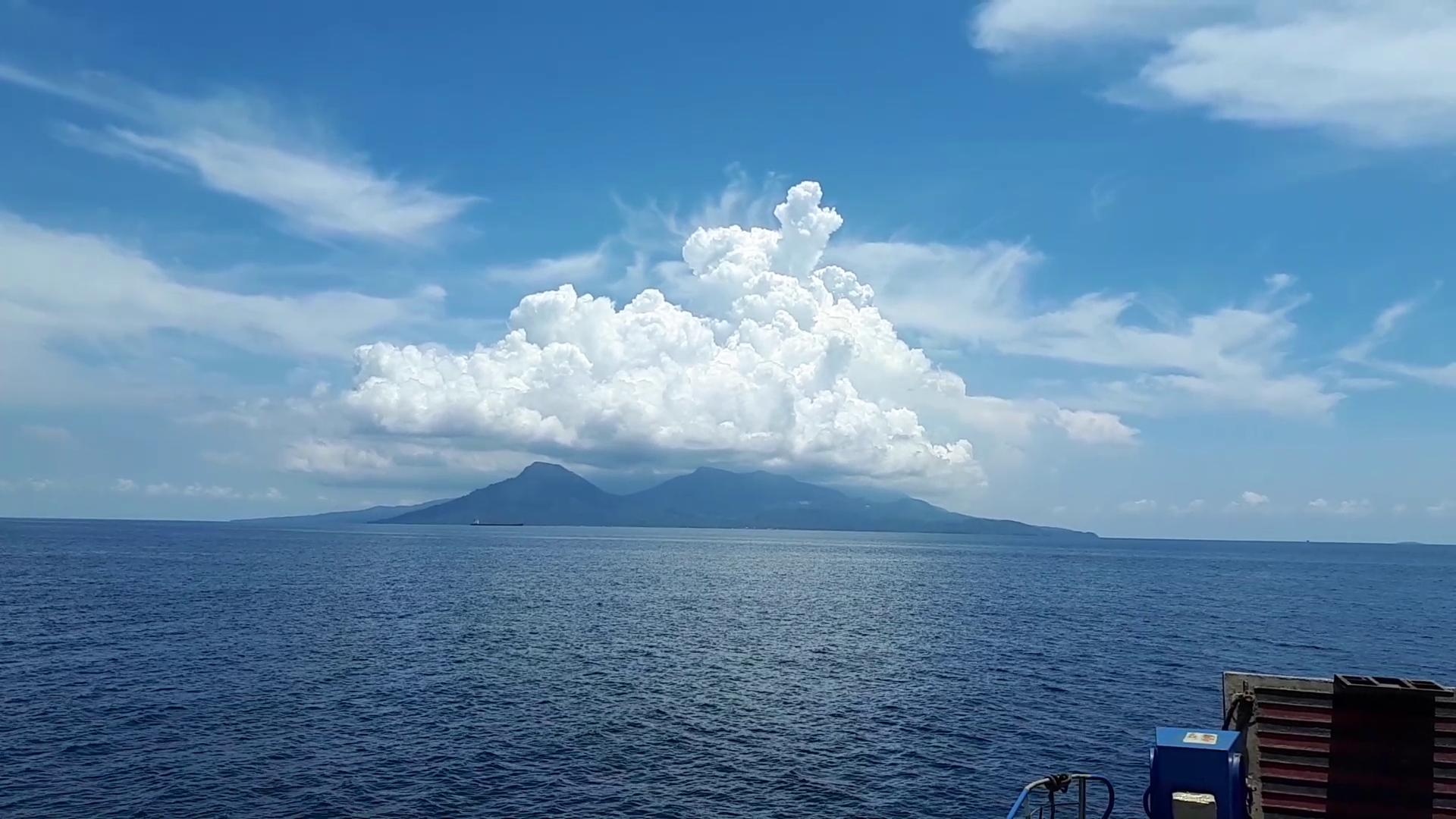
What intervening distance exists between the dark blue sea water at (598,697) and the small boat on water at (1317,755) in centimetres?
2486

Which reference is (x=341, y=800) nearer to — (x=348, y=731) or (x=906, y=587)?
(x=348, y=731)

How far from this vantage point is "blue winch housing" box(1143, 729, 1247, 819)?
18.9 m

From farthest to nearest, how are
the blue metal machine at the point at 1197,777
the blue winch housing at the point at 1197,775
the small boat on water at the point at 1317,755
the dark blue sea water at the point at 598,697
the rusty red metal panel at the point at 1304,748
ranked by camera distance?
the dark blue sea water at the point at 598,697 → the rusty red metal panel at the point at 1304,748 → the small boat on water at the point at 1317,755 → the blue winch housing at the point at 1197,775 → the blue metal machine at the point at 1197,777

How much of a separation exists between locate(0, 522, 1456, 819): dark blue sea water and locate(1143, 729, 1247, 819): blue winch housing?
27352 mm

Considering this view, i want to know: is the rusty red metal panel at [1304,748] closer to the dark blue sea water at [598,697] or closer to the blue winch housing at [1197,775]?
the blue winch housing at [1197,775]

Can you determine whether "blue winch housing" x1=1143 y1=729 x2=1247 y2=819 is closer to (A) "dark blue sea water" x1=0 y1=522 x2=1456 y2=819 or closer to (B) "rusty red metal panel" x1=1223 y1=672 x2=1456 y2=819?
(B) "rusty red metal panel" x1=1223 y1=672 x2=1456 y2=819

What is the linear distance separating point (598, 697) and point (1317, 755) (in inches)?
2062

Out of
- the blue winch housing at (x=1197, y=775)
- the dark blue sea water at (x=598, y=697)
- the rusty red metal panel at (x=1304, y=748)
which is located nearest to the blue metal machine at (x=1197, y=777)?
the blue winch housing at (x=1197, y=775)

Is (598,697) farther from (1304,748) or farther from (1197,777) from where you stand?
(1197,777)

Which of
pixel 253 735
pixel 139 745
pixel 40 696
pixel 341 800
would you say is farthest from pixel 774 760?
pixel 40 696

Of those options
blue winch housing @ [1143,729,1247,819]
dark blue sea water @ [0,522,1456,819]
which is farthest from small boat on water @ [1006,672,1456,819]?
dark blue sea water @ [0,522,1456,819]

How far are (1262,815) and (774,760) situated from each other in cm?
3361

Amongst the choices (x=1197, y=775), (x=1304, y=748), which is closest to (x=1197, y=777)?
(x=1197, y=775)

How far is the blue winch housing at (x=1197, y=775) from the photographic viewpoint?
61.9 ft
